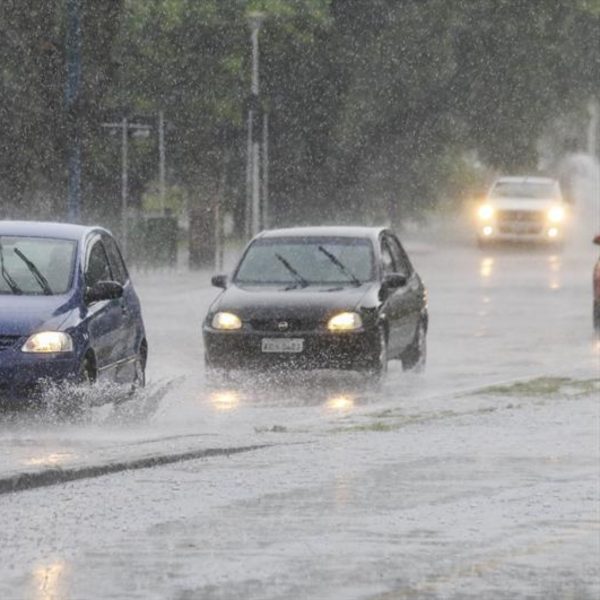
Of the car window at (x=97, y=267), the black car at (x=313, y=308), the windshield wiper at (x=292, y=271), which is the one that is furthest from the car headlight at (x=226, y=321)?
the car window at (x=97, y=267)

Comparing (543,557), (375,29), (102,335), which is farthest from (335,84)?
(543,557)

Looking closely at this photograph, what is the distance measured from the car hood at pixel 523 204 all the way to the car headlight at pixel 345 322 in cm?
3414

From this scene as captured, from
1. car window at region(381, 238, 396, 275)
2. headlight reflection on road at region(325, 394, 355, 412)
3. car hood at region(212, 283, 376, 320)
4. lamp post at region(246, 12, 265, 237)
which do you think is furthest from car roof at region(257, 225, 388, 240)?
lamp post at region(246, 12, 265, 237)

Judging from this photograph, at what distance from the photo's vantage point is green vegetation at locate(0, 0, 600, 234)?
2231 inches

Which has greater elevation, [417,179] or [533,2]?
[533,2]

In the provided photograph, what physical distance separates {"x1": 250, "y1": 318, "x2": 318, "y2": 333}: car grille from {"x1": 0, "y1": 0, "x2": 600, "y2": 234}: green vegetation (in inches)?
1248

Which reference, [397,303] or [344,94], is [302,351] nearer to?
[397,303]

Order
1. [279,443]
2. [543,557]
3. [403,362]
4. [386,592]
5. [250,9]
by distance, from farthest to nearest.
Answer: [250,9]
[403,362]
[279,443]
[543,557]
[386,592]

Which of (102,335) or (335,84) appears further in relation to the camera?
(335,84)

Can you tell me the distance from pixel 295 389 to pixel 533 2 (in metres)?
40.8

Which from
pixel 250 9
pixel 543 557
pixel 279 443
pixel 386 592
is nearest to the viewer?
pixel 386 592

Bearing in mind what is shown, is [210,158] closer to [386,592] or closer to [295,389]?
[295,389]

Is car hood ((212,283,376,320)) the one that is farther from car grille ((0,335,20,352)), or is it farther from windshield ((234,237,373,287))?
car grille ((0,335,20,352))

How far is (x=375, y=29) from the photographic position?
58.7 meters
